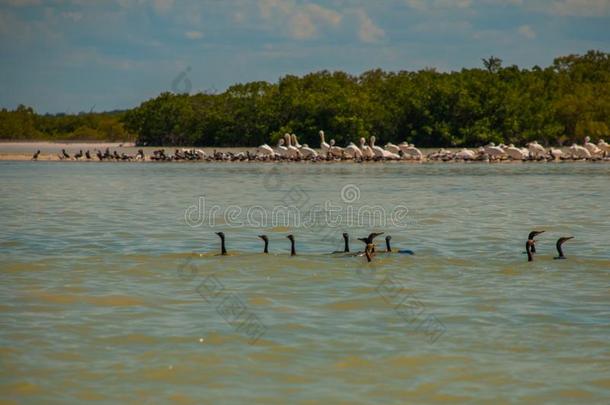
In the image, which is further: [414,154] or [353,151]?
[414,154]

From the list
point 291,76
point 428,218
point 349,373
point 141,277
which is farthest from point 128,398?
point 291,76

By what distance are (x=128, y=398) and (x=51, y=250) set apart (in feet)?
33.5

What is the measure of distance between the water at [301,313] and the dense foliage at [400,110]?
4714 cm

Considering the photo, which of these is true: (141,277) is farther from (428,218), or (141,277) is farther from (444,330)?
(428,218)

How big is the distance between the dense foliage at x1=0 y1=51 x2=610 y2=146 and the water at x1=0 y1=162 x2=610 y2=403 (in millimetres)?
47143

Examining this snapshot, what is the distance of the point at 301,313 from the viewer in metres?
12.5

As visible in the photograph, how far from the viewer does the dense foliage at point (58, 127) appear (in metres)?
114

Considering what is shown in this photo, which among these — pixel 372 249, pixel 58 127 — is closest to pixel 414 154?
pixel 372 249

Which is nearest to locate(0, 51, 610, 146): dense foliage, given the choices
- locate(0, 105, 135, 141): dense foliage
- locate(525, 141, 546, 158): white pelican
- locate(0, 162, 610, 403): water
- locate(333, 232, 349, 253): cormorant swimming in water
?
locate(525, 141, 546, 158): white pelican

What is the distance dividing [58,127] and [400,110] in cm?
6042

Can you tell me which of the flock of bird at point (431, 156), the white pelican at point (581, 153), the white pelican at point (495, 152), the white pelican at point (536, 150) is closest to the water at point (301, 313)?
the white pelican at point (495, 152)

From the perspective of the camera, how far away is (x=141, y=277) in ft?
50.7

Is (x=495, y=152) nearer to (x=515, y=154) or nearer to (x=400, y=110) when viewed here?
(x=515, y=154)

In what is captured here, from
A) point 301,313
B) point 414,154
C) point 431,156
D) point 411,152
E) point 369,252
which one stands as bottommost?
point 301,313
